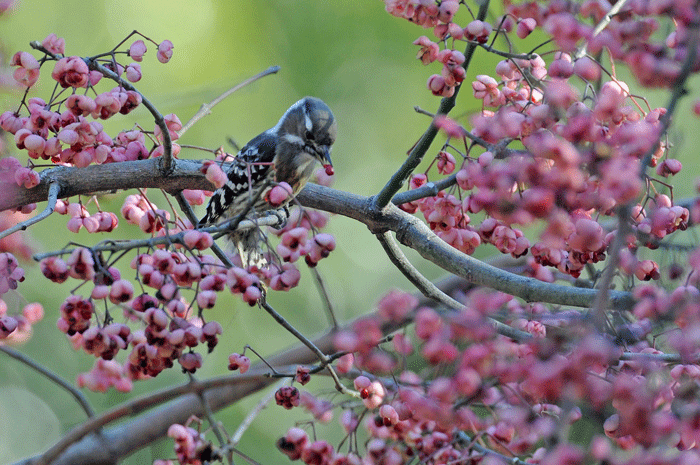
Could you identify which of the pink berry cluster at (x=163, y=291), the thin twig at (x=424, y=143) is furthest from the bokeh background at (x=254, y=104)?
the pink berry cluster at (x=163, y=291)

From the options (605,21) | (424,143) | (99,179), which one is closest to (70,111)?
(99,179)

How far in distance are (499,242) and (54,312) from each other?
4314 mm

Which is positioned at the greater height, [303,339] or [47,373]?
[47,373]

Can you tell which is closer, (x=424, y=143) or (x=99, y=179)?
(x=424, y=143)

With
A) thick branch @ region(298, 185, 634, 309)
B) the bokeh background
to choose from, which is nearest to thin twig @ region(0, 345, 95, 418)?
thick branch @ region(298, 185, 634, 309)

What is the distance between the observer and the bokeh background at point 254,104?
17.2ft

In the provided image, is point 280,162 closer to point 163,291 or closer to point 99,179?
point 99,179

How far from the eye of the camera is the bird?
3449mm

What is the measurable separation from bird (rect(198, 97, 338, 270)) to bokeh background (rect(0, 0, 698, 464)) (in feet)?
3.52

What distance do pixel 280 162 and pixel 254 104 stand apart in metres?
2.22

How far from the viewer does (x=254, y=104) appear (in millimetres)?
5676

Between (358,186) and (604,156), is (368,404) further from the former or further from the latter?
(358,186)

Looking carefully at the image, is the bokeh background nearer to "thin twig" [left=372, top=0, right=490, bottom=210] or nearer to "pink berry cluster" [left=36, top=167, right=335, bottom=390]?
"thin twig" [left=372, top=0, right=490, bottom=210]

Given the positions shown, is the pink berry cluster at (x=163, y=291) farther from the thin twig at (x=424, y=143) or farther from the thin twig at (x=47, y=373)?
the thin twig at (x=47, y=373)
